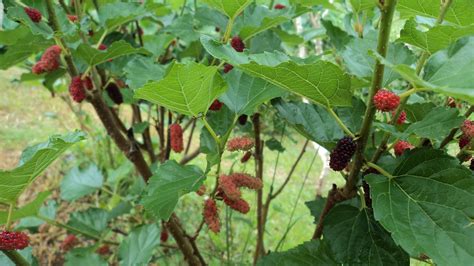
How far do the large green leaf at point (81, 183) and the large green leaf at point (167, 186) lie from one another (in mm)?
745

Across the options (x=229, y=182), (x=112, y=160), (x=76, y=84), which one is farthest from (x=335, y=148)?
(x=112, y=160)

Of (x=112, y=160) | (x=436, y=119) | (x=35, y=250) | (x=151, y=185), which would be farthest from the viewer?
(x=112, y=160)

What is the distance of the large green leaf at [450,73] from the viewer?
0.40 meters

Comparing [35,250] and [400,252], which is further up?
[400,252]

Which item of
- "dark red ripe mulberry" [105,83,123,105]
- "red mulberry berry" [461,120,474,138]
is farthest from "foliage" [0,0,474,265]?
"dark red ripe mulberry" [105,83,123,105]

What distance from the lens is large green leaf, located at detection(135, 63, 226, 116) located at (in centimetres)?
51

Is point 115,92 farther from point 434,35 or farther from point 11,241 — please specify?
point 434,35

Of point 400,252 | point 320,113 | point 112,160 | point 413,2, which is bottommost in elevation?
point 112,160

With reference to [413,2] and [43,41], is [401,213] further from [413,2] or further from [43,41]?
[43,41]

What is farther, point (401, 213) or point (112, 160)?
point (112, 160)

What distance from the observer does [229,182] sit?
2.36 ft

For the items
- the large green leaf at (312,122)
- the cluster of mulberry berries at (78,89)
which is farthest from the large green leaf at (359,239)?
the cluster of mulberry berries at (78,89)

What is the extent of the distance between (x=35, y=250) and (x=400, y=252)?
173 cm

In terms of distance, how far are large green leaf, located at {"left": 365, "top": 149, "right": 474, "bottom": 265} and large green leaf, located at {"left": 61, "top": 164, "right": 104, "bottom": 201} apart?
0.99 metres
